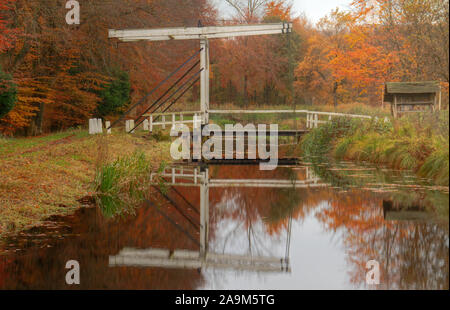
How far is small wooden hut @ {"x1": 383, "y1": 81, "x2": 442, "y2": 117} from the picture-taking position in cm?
2058

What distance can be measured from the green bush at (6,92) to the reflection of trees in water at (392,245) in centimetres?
1103

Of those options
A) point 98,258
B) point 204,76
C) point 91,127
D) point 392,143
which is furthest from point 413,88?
point 98,258

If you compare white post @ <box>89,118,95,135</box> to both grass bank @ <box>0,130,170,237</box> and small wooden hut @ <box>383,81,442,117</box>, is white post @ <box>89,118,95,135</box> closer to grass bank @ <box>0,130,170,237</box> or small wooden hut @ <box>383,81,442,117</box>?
grass bank @ <box>0,130,170,237</box>

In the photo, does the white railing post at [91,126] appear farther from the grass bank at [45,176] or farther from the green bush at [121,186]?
the green bush at [121,186]

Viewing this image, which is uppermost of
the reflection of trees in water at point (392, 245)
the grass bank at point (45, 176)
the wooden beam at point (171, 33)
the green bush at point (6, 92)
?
the wooden beam at point (171, 33)

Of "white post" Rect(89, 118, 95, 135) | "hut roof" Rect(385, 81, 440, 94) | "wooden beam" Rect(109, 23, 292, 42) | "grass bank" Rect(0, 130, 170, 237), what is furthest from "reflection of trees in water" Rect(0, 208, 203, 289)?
"hut roof" Rect(385, 81, 440, 94)

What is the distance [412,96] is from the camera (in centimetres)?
2103

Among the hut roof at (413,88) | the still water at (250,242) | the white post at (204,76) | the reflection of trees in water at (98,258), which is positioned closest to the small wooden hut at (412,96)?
the hut roof at (413,88)

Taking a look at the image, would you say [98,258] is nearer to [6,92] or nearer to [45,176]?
[45,176]

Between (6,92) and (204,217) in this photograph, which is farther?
(6,92)

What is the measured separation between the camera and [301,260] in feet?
20.8

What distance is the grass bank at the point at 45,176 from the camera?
8555 millimetres

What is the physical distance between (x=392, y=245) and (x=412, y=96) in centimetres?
1554
